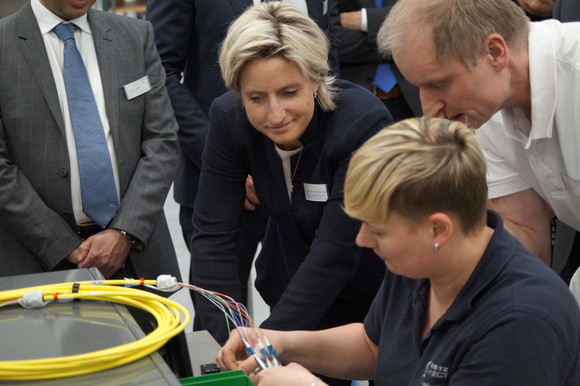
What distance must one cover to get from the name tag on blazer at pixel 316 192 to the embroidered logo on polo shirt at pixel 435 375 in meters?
0.74

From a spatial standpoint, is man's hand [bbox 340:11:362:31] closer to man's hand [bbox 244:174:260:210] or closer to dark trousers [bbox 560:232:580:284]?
man's hand [bbox 244:174:260:210]

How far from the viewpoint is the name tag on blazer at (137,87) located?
2.55 metres

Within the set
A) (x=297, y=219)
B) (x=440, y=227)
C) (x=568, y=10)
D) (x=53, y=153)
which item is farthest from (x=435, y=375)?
(x=53, y=153)

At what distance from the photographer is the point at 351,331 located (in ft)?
5.29

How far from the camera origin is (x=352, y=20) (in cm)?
324

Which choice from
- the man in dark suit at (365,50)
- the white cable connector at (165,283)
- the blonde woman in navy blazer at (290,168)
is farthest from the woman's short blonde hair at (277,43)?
the man in dark suit at (365,50)

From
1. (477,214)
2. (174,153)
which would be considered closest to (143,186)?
(174,153)

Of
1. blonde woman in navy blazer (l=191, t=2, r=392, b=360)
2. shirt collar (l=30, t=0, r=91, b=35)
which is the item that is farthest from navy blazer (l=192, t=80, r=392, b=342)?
shirt collar (l=30, t=0, r=91, b=35)

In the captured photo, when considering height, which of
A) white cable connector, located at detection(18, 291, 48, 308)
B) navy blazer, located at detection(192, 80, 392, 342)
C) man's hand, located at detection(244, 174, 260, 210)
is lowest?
man's hand, located at detection(244, 174, 260, 210)

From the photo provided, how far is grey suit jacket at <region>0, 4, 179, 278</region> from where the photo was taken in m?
2.38

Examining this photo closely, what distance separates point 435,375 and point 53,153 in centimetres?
158

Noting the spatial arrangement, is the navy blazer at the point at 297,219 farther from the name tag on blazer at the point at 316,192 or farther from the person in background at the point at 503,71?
the person in background at the point at 503,71

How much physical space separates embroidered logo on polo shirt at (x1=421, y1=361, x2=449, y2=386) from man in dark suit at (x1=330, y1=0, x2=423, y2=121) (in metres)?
2.02

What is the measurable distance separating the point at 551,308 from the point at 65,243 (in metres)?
1.64
